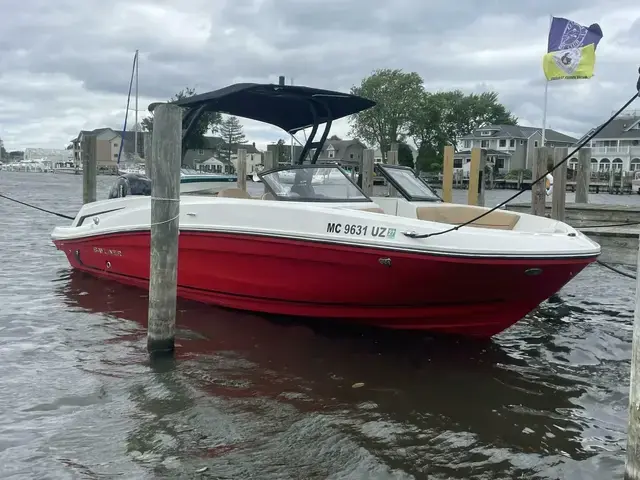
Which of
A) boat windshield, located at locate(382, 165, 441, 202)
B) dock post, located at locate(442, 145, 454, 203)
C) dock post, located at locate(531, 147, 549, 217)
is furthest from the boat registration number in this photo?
dock post, located at locate(442, 145, 454, 203)

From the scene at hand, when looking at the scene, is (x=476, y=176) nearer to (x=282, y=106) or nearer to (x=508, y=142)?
(x=282, y=106)

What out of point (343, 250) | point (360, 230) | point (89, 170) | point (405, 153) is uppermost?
point (405, 153)

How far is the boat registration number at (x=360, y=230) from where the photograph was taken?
5695mm

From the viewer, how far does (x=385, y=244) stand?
5.64 meters

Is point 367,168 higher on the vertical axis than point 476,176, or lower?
higher

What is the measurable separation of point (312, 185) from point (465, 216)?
1.83 metres

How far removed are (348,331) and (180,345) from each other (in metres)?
1.72

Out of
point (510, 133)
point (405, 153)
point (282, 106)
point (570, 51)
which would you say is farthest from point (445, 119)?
point (282, 106)

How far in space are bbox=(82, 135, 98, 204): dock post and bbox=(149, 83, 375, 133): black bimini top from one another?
5604 millimetres

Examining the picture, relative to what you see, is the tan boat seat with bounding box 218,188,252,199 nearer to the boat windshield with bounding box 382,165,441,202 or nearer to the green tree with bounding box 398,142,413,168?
the boat windshield with bounding box 382,165,441,202

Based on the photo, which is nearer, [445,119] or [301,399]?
[301,399]

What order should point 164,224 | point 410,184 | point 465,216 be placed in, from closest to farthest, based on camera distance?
point 164,224, point 465,216, point 410,184

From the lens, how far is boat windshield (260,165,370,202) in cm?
700

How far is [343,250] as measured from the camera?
19.2 ft
